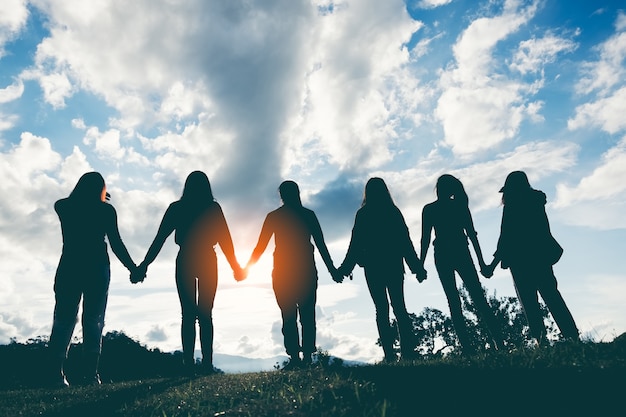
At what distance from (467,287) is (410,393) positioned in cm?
447

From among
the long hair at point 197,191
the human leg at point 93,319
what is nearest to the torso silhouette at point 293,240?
the long hair at point 197,191

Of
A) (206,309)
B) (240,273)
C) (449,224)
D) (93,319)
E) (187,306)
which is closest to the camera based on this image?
(187,306)

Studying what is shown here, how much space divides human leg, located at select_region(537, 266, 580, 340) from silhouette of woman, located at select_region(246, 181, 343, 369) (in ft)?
11.5

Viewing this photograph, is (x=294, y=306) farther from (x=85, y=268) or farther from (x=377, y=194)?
(x=85, y=268)

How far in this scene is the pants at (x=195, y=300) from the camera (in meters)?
6.29

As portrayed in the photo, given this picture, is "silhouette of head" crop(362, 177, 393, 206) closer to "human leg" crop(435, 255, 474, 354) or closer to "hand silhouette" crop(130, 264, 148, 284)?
"human leg" crop(435, 255, 474, 354)

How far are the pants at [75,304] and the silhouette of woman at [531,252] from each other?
653 cm

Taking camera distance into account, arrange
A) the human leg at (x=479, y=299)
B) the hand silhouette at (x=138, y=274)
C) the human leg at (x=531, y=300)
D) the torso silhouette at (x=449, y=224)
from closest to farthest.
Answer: the human leg at (x=531, y=300) → the hand silhouette at (x=138, y=274) → the human leg at (x=479, y=299) → the torso silhouette at (x=449, y=224)

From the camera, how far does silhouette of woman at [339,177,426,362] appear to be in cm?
663

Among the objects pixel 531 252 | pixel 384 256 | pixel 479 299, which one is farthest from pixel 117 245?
pixel 531 252

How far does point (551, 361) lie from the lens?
405 centimetres

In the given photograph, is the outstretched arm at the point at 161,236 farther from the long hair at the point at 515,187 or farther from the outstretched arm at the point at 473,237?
the long hair at the point at 515,187

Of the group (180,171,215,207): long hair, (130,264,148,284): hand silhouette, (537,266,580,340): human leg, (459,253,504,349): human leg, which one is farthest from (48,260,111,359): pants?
(537,266,580,340): human leg

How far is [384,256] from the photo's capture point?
675 cm
